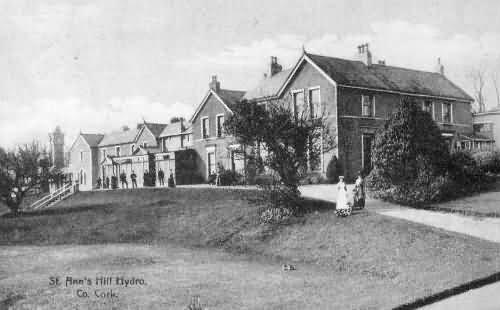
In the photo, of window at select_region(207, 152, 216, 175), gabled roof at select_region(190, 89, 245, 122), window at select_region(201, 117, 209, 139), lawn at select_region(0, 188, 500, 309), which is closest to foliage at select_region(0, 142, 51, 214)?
lawn at select_region(0, 188, 500, 309)

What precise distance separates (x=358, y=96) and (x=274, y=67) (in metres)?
11.3

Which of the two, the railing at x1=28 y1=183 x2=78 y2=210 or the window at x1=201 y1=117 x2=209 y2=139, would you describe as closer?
the railing at x1=28 y1=183 x2=78 y2=210

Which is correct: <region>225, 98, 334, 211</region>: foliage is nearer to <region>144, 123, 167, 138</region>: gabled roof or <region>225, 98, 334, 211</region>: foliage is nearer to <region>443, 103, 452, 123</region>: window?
<region>443, 103, 452, 123</region>: window

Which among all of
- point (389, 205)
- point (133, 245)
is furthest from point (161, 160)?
point (389, 205)

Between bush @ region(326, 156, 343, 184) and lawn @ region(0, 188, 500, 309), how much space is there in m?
7.65

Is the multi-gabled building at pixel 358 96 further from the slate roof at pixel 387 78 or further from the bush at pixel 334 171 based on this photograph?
the bush at pixel 334 171

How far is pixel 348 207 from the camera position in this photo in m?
17.4

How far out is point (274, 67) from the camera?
136ft

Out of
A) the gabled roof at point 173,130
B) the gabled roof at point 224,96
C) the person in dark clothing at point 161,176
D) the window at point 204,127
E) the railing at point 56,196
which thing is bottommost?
the railing at point 56,196

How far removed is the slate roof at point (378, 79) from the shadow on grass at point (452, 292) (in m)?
21.4

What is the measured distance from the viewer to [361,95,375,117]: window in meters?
32.1

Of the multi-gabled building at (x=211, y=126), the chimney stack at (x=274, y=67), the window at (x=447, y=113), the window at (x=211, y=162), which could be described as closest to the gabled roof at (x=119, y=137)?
the multi-gabled building at (x=211, y=126)

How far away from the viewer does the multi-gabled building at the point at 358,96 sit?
30641mm

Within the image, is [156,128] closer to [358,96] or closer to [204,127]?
[204,127]
